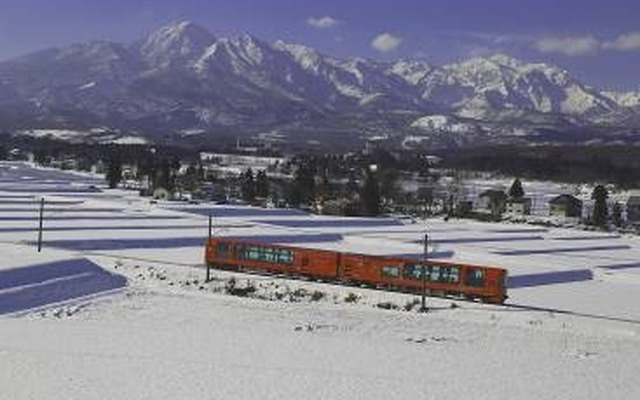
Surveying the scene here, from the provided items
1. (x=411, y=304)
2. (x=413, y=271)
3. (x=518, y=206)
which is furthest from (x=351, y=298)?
(x=518, y=206)

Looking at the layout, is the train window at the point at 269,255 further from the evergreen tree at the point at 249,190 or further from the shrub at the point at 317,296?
the evergreen tree at the point at 249,190

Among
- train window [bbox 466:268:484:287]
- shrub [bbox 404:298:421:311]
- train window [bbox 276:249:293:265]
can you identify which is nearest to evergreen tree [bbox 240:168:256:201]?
train window [bbox 276:249:293:265]

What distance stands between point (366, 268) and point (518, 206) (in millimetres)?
111156

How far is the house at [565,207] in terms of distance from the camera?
15325cm

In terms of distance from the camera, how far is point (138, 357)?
28141mm

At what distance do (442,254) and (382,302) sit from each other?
2728 cm

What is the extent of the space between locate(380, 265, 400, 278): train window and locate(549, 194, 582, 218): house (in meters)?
107

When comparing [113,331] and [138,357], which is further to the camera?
[113,331]

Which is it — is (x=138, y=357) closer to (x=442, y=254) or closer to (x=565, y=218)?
(x=442, y=254)

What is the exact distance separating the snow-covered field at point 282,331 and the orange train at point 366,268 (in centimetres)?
111

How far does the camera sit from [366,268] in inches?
2007

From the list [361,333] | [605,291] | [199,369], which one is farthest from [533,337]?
[605,291]

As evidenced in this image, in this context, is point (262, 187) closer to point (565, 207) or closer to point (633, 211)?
point (565, 207)

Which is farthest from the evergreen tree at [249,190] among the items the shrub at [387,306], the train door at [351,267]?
the shrub at [387,306]
